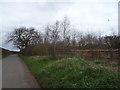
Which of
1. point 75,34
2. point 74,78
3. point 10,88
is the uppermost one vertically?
point 75,34

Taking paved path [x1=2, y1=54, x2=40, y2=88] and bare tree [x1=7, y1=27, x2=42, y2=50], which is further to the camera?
bare tree [x1=7, y1=27, x2=42, y2=50]

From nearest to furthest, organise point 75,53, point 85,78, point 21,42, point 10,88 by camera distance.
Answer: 1. point 85,78
2. point 10,88
3. point 75,53
4. point 21,42

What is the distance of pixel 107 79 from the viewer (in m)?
6.39

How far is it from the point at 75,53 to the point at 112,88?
1126 centimetres

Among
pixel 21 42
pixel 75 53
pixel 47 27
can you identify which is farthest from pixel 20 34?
pixel 75 53

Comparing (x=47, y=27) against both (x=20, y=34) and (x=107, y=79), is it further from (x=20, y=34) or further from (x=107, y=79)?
(x=107, y=79)

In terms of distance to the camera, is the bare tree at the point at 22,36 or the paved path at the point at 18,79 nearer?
the paved path at the point at 18,79

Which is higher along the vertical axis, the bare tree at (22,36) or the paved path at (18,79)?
the bare tree at (22,36)

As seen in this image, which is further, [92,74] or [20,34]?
[20,34]

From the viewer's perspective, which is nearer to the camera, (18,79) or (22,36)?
(18,79)

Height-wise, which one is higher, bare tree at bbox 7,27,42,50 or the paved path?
bare tree at bbox 7,27,42,50

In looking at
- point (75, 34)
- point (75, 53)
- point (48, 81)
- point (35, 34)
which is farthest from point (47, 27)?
point (48, 81)

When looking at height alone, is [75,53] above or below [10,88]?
above

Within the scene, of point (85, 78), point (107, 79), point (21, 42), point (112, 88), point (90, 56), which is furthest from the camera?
point (21, 42)
